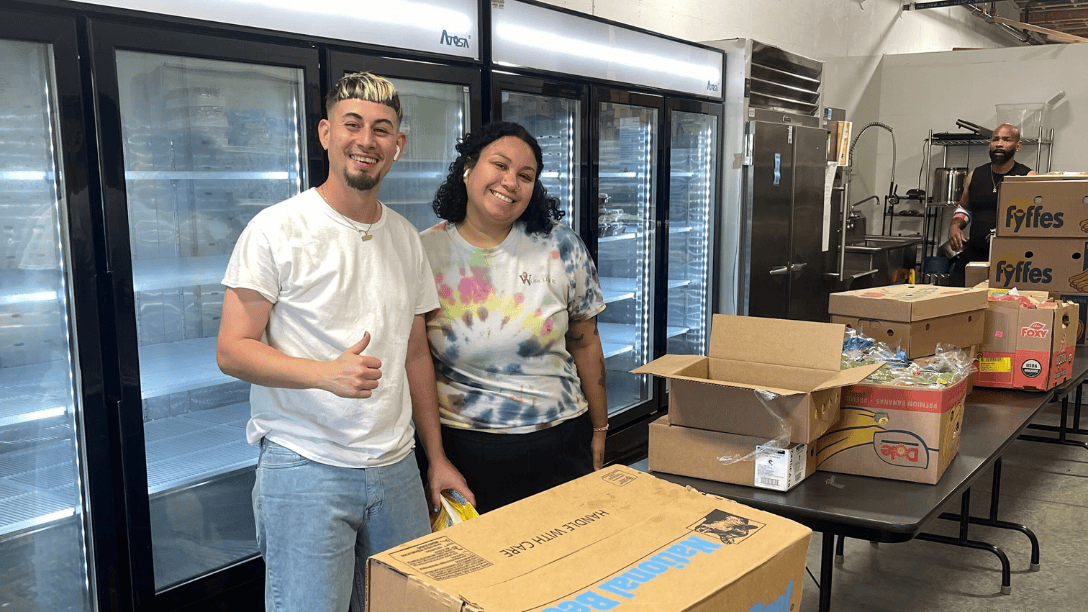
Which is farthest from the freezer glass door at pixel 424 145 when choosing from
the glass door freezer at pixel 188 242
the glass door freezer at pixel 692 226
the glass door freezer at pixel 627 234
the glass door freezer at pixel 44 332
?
the glass door freezer at pixel 692 226

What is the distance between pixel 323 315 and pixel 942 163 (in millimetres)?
7974

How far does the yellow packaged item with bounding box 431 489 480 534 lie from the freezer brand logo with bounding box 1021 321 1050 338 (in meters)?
2.36

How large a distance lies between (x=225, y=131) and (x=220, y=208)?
0.24 metres

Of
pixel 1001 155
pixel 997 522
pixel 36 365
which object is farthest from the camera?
pixel 1001 155

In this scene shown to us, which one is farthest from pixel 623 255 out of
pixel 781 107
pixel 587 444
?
pixel 587 444

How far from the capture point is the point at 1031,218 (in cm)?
406

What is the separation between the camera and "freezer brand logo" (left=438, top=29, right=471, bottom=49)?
3.10m

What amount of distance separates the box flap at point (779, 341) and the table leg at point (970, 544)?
1479 millimetres

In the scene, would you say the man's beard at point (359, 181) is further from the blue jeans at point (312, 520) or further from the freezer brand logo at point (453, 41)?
the freezer brand logo at point (453, 41)

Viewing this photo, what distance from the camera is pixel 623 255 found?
4516mm

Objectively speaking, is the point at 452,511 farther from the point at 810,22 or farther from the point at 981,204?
the point at 810,22

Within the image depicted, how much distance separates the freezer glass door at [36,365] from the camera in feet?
6.82

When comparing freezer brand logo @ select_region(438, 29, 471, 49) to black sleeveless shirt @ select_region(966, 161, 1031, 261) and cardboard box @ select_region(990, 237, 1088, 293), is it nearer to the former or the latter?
cardboard box @ select_region(990, 237, 1088, 293)

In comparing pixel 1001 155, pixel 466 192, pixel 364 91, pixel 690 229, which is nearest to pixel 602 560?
pixel 364 91
